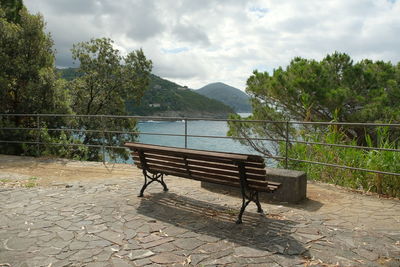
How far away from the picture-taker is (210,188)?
215 inches

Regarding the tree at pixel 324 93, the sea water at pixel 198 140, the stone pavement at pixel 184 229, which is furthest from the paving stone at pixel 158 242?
the tree at pixel 324 93

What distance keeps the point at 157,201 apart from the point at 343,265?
2627 millimetres

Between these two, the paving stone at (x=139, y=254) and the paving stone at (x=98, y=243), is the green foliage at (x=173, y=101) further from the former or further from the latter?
the paving stone at (x=139, y=254)

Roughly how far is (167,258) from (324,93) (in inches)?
409

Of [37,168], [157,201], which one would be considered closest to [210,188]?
[157,201]

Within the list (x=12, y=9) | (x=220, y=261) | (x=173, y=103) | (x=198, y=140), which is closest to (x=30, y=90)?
(x=12, y=9)

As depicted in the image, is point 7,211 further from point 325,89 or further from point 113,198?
point 325,89

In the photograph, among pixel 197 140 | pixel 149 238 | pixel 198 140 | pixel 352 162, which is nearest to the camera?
pixel 149 238

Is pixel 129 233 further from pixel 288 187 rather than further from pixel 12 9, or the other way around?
pixel 12 9

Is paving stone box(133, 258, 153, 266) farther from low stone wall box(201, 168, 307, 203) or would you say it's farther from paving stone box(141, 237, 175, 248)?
low stone wall box(201, 168, 307, 203)

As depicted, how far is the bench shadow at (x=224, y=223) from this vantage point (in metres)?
3.30

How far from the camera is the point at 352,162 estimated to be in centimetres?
578

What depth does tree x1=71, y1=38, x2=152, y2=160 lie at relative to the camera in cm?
1936

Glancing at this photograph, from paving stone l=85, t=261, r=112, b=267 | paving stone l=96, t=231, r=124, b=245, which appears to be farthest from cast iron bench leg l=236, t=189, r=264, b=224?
paving stone l=85, t=261, r=112, b=267
